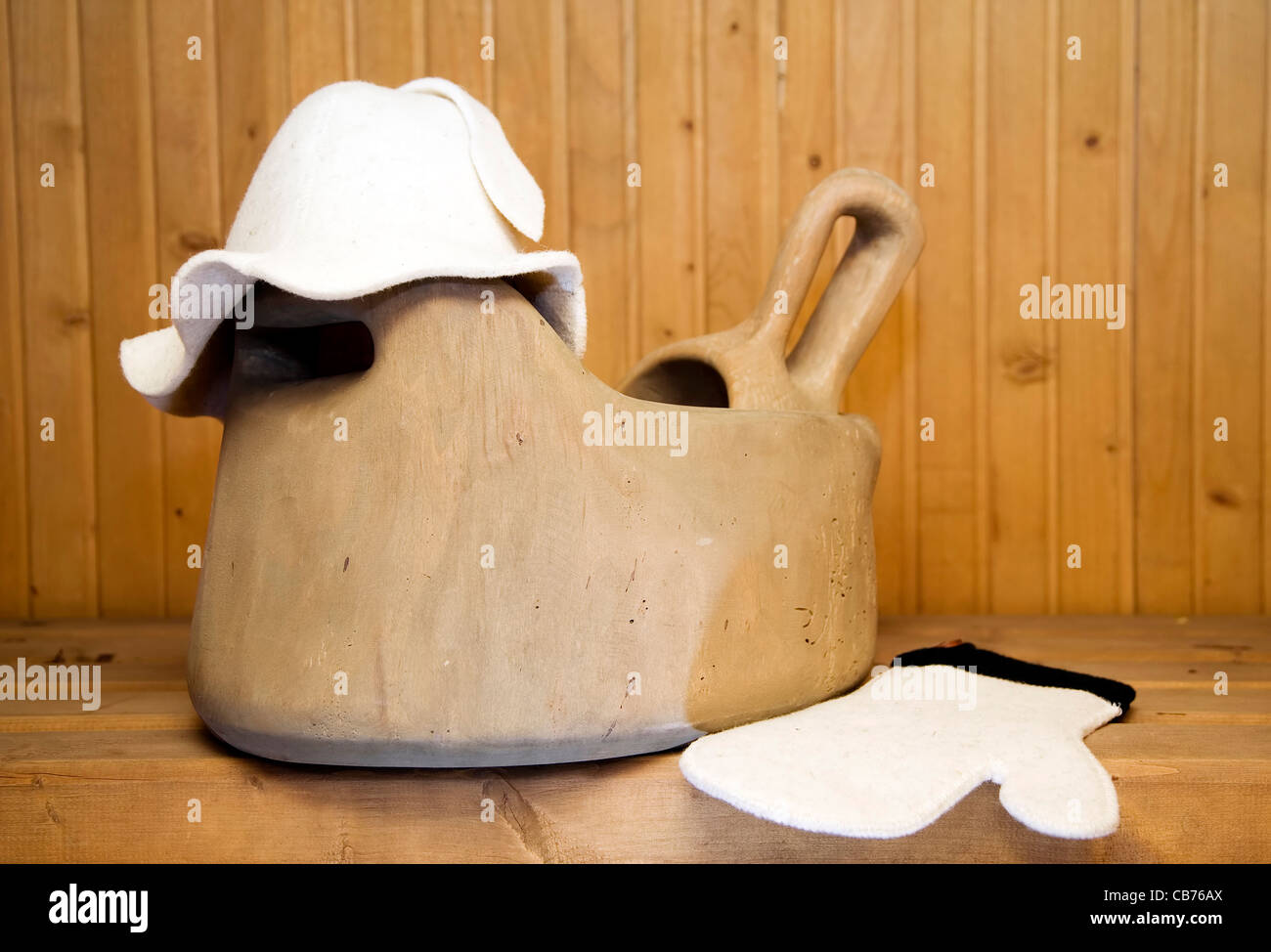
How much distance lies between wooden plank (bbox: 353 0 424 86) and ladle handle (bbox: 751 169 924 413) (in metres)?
0.78

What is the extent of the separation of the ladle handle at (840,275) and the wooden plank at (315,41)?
2.86 ft

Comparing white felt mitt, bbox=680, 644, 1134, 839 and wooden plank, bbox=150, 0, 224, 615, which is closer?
white felt mitt, bbox=680, 644, 1134, 839

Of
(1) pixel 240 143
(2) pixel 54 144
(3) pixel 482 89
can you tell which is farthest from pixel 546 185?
(2) pixel 54 144

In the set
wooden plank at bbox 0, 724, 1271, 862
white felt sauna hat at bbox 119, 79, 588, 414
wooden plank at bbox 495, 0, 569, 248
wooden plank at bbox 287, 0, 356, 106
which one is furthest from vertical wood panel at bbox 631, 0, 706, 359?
wooden plank at bbox 0, 724, 1271, 862

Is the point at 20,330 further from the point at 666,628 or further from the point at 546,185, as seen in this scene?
the point at 666,628

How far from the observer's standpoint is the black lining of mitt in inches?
40.8

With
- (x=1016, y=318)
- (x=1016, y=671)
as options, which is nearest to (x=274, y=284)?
(x=1016, y=671)

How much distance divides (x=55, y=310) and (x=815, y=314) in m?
1.23

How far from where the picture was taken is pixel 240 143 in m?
1.61

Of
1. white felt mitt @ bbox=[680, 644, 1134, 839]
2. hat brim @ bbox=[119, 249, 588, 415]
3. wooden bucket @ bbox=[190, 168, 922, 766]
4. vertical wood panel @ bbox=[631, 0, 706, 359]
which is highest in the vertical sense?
vertical wood panel @ bbox=[631, 0, 706, 359]

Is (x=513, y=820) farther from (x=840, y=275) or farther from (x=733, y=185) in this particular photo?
(x=733, y=185)

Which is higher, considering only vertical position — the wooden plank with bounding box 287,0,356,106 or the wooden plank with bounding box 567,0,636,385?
the wooden plank with bounding box 287,0,356,106

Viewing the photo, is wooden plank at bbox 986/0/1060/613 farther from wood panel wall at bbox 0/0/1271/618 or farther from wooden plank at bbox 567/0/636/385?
wooden plank at bbox 567/0/636/385

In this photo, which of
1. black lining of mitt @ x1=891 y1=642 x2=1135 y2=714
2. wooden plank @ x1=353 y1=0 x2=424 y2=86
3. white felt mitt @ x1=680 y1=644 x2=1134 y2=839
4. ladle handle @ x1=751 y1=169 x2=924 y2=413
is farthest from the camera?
wooden plank @ x1=353 y1=0 x2=424 y2=86
